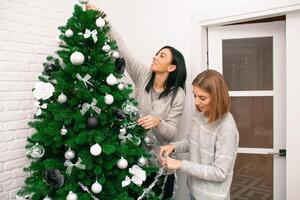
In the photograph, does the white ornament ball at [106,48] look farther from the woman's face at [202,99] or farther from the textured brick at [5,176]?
the textured brick at [5,176]

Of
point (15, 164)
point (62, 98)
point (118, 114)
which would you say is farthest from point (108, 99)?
point (15, 164)

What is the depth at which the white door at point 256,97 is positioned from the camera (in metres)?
2.19

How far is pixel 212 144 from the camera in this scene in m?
1.64

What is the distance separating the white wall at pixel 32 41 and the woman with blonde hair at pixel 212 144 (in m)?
0.70

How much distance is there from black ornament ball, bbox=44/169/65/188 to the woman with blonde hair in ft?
2.00

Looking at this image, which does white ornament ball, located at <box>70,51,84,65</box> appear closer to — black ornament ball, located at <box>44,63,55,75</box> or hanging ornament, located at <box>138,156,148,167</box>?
black ornament ball, located at <box>44,63,55,75</box>

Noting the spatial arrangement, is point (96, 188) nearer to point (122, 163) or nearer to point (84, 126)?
point (122, 163)

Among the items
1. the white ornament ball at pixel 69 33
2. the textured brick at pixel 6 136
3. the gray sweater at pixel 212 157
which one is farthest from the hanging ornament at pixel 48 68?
the gray sweater at pixel 212 157

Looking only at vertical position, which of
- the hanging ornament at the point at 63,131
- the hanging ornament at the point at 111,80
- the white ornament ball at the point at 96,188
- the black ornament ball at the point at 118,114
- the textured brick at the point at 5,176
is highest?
the hanging ornament at the point at 111,80

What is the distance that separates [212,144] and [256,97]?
859 mm

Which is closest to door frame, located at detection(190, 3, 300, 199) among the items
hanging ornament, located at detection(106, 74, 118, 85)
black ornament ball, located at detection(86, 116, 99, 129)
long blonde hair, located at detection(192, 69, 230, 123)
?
long blonde hair, located at detection(192, 69, 230, 123)

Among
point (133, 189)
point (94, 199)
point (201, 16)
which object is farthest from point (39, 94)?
point (201, 16)

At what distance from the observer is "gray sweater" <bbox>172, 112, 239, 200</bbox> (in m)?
1.57

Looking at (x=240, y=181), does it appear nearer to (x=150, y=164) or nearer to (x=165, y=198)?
(x=165, y=198)
